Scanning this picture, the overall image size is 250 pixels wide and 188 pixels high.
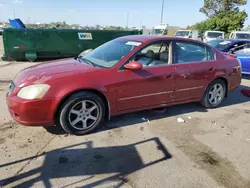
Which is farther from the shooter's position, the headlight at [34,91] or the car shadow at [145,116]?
the car shadow at [145,116]

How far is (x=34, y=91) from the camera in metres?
3.35

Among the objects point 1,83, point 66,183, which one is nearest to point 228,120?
point 66,183

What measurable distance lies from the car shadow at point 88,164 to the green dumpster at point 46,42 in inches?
317

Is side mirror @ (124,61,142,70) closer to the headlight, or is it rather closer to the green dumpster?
the headlight

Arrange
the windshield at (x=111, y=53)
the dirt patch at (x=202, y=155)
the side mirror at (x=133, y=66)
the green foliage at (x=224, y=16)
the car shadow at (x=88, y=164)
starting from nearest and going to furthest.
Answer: the car shadow at (x=88, y=164), the dirt patch at (x=202, y=155), the side mirror at (x=133, y=66), the windshield at (x=111, y=53), the green foliage at (x=224, y=16)

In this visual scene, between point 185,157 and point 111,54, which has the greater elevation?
point 111,54

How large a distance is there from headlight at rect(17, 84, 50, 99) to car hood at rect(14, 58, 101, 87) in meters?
0.08

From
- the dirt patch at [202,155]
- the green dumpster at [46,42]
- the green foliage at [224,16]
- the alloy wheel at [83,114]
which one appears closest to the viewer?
the dirt patch at [202,155]

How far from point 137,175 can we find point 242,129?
2.51 metres

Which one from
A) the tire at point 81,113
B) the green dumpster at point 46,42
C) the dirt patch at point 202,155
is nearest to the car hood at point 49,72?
the tire at point 81,113

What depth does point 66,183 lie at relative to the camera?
8.62 ft

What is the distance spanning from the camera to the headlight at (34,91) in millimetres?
3334

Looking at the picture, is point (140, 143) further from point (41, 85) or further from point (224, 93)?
point (224, 93)

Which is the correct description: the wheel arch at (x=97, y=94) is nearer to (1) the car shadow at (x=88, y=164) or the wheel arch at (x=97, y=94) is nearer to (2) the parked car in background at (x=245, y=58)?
(1) the car shadow at (x=88, y=164)
